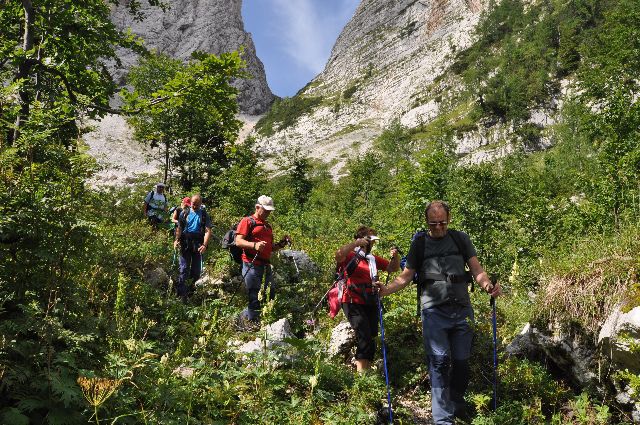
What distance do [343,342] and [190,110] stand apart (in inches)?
460

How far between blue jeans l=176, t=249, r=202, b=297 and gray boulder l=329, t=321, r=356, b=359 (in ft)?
9.76

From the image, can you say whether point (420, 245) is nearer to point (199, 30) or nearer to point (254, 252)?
point (254, 252)

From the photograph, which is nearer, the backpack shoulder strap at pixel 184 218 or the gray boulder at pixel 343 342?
the gray boulder at pixel 343 342

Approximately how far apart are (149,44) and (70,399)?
14094 cm

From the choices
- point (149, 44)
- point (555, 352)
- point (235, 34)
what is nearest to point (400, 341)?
point (555, 352)

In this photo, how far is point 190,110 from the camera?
1485 cm

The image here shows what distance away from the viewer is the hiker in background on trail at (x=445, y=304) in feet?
13.8

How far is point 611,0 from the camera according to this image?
86750 mm

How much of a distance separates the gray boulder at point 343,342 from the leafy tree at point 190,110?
193 inches

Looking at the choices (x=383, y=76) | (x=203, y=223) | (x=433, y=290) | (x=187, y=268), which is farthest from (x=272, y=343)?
(x=383, y=76)

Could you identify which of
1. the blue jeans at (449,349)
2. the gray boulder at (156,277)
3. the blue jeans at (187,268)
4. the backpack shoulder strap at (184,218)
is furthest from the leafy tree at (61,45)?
the blue jeans at (449,349)

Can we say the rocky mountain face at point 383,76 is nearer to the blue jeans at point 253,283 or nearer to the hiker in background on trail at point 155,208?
the hiker in background on trail at point 155,208

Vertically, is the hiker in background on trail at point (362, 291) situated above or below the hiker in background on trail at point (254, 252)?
below

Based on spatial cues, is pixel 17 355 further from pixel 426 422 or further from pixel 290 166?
pixel 290 166
